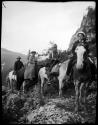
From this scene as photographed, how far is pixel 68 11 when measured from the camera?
379 centimetres

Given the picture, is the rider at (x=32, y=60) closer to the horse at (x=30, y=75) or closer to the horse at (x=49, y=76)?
the horse at (x=30, y=75)

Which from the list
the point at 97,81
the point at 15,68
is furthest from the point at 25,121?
the point at 97,81

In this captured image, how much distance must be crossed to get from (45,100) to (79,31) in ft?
3.15

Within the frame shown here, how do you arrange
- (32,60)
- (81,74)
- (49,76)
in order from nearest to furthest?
(81,74), (49,76), (32,60)

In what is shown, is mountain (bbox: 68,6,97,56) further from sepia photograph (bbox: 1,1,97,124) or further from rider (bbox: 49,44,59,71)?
rider (bbox: 49,44,59,71)

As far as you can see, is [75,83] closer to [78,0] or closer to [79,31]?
[79,31]

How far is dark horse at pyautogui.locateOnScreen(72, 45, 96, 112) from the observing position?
11.8 ft

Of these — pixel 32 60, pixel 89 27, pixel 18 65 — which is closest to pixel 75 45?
pixel 89 27

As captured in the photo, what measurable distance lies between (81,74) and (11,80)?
2.93ft

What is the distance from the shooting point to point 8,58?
12.3 ft

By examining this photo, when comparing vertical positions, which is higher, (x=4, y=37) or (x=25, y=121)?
(x=4, y=37)

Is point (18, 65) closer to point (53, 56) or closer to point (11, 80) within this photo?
point (11, 80)

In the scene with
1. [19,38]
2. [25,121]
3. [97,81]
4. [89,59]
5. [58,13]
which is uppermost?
[58,13]

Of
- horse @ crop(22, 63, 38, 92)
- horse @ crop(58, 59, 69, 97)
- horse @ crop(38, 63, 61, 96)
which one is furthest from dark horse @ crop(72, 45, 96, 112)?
horse @ crop(22, 63, 38, 92)
